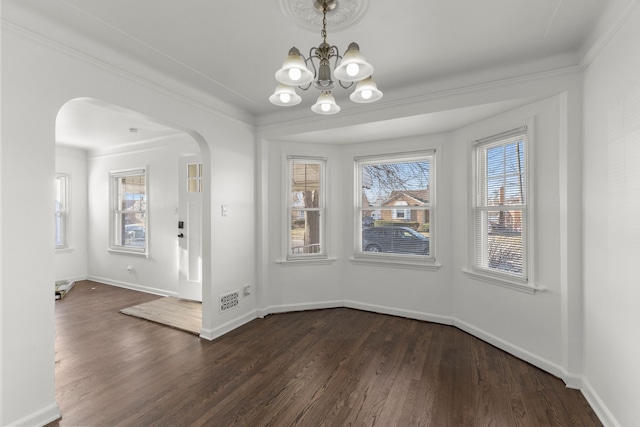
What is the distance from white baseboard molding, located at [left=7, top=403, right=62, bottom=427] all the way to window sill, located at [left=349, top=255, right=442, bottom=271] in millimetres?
3259

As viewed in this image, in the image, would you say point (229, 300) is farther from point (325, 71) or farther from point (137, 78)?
point (325, 71)

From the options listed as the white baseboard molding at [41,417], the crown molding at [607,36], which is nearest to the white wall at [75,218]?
the white baseboard molding at [41,417]

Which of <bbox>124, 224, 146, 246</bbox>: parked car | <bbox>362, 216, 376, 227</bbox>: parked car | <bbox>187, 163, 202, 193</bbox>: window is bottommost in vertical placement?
<bbox>124, 224, 146, 246</bbox>: parked car

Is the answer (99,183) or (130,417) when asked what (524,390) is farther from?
(99,183)

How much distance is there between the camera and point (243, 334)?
11.1ft

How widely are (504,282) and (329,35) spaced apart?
2836 mm

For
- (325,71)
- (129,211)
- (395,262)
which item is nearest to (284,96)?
(325,71)

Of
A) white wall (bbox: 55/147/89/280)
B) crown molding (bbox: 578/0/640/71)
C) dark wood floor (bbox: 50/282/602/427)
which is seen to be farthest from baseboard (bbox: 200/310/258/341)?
white wall (bbox: 55/147/89/280)

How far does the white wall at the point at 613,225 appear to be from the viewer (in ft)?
5.55

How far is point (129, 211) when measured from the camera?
552 cm

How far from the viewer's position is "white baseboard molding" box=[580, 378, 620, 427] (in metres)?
1.89

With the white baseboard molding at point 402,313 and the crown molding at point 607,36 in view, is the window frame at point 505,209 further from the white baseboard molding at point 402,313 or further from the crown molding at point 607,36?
the white baseboard molding at point 402,313

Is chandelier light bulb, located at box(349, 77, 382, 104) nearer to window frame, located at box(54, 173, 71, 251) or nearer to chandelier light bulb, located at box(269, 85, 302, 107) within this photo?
chandelier light bulb, located at box(269, 85, 302, 107)

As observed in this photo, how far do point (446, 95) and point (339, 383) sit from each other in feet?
9.33
